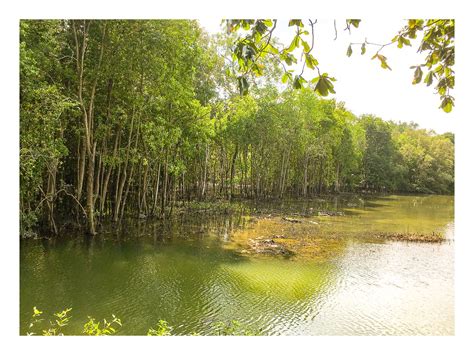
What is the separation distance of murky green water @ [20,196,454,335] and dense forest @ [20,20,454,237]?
192 centimetres

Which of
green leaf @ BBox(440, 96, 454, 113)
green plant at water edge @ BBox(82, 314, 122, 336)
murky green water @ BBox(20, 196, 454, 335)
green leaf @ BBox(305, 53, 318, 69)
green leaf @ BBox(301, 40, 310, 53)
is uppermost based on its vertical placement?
green leaf @ BBox(301, 40, 310, 53)

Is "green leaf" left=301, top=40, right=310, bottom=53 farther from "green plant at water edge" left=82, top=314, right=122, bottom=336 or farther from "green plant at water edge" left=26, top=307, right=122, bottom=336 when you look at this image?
"green plant at water edge" left=26, top=307, right=122, bottom=336

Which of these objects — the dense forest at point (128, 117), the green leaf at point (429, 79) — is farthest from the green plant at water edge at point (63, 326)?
the green leaf at point (429, 79)

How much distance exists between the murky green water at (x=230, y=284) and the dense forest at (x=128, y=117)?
6.29 feet

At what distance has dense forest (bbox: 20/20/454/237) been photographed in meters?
9.95

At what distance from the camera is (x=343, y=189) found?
44250 mm

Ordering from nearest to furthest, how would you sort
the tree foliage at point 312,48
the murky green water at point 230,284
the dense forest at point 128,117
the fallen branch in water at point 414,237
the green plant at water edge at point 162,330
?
1. the tree foliage at point 312,48
2. the green plant at water edge at point 162,330
3. the murky green water at point 230,284
4. the dense forest at point 128,117
5. the fallen branch in water at point 414,237

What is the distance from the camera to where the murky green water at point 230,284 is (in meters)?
7.17

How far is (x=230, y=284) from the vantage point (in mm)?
8953

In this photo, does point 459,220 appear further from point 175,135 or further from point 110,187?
point 110,187

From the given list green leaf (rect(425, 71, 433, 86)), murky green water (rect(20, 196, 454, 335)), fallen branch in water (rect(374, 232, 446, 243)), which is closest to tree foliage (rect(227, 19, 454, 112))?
green leaf (rect(425, 71, 433, 86))

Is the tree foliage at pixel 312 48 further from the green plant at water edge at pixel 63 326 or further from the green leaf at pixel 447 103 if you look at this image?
the green plant at water edge at pixel 63 326

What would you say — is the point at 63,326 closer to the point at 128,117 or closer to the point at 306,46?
the point at 306,46

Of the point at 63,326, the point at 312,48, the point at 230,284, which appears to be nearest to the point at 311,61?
the point at 312,48
